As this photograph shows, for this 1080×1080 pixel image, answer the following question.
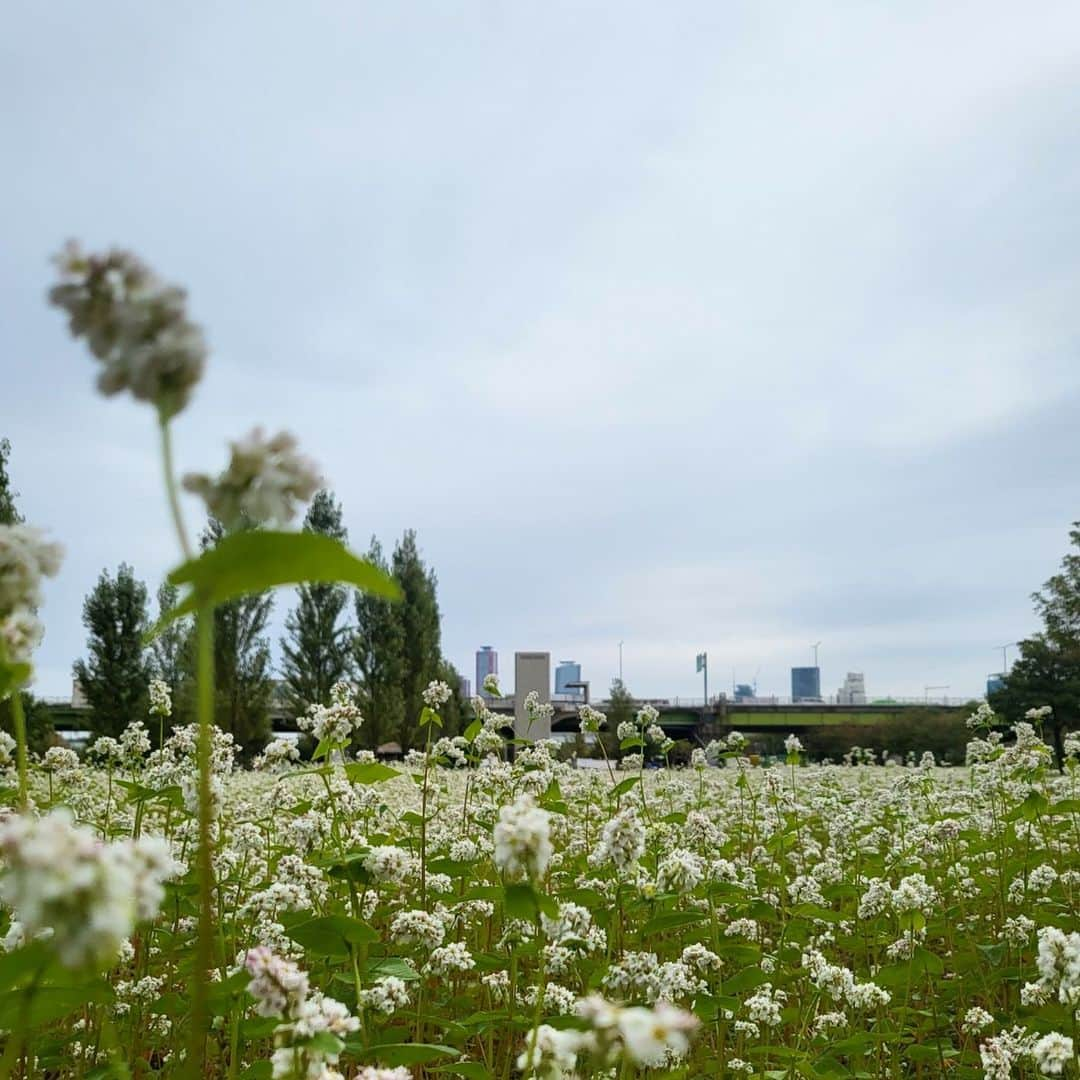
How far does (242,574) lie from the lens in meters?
1.41

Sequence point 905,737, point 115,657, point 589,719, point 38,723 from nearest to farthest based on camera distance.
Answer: point 589,719, point 38,723, point 115,657, point 905,737

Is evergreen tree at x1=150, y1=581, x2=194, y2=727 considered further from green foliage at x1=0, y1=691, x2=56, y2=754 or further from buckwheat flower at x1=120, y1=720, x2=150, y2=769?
buckwheat flower at x1=120, y1=720, x2=150, y2=769

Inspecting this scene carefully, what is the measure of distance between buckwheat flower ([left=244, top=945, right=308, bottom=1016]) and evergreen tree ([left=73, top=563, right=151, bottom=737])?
40661 millimetres

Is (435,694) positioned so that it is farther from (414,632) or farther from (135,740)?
(414,632)

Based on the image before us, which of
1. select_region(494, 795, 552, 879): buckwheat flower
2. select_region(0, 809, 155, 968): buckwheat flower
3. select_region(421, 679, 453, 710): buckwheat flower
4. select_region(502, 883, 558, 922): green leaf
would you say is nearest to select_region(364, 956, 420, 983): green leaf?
select_region(502, 883, 558, 922): green leaf

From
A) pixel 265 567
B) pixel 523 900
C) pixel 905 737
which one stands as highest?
pixel 265 567

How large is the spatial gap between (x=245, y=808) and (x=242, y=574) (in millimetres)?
7822

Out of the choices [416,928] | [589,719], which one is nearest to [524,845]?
[416,928]

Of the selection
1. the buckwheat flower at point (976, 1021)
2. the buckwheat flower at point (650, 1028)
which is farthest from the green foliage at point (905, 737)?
the buckwheat flower at point (650, 1028)

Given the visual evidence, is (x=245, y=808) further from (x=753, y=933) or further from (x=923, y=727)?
(x=923, y=727)

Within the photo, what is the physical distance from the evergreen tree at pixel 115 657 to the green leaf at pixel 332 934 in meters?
39.6

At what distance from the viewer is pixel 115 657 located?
4194 cm

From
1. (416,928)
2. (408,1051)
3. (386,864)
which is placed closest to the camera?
(408,1051)

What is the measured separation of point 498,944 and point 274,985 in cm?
353
